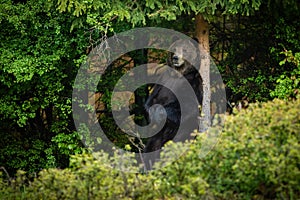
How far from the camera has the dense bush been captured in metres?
5.88

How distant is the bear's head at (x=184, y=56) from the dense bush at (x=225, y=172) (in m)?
4.44

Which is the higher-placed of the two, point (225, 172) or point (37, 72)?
point (37, 72)

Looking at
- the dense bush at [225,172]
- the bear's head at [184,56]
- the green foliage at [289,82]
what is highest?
the bear's head at [184,56]

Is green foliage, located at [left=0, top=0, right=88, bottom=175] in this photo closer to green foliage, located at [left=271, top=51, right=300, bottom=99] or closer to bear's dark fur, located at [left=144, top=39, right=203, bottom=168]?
bear's dark fur, located at [left=144, top=39, right=203, bottom=168]

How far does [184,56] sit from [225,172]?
16.7 ft

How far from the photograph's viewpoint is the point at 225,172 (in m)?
6.17

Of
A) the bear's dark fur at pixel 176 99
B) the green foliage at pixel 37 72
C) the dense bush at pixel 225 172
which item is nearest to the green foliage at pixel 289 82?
the bear's dark fur at pixel 176 99

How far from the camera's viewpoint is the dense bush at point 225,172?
5883 mm

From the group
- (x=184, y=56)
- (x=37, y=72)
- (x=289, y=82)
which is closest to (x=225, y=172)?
(x=289, y=82)

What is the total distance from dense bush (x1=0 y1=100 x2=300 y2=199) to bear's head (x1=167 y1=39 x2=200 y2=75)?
4.44 m

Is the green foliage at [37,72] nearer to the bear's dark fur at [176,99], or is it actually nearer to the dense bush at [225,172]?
the bear's dark fur at [176,99]

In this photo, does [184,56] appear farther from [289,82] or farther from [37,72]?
[37,72]

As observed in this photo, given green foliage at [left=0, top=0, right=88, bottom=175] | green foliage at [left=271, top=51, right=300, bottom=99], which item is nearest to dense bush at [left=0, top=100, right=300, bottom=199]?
green foliage at [left=271, top=51, right=300, bottom=99]

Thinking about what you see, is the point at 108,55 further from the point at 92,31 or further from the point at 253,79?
the point at 253,79
